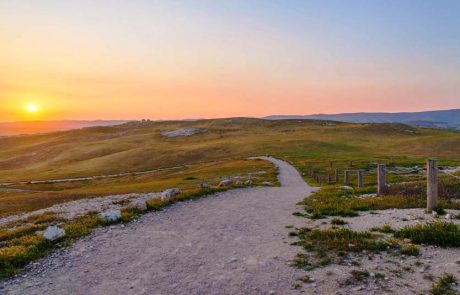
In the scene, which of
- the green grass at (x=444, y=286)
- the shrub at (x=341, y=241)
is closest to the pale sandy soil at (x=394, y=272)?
the green grass at (x=444, y=286)

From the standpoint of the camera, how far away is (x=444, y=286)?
30.8 feet

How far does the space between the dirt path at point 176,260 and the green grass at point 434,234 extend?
448cm

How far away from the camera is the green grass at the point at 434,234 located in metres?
12.5

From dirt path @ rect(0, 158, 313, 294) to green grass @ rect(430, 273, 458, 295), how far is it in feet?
11.8

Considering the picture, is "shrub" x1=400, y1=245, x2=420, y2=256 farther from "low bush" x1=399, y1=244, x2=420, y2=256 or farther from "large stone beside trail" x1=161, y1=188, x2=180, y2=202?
"large stone beside trail" x1=161, y1=188, x2=180, y2=202

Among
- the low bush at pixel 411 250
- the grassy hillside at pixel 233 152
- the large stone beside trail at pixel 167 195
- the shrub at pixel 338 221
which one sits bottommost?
the grassy hillside at pixel 233 152

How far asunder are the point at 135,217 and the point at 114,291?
388 inches

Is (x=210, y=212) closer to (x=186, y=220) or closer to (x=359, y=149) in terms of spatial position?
(x=186, y=220)

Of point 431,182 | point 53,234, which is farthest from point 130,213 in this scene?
point 431,182

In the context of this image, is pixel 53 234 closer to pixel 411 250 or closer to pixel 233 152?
pixel 411 250

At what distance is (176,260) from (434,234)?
30.6 feet

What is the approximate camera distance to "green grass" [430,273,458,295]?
9062mm

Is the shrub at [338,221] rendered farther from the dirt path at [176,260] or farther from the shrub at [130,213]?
the shrub at [130,213]

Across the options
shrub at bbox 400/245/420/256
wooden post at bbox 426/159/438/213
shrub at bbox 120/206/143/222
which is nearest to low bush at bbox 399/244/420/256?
shrub at bbox 400/245/420/256
